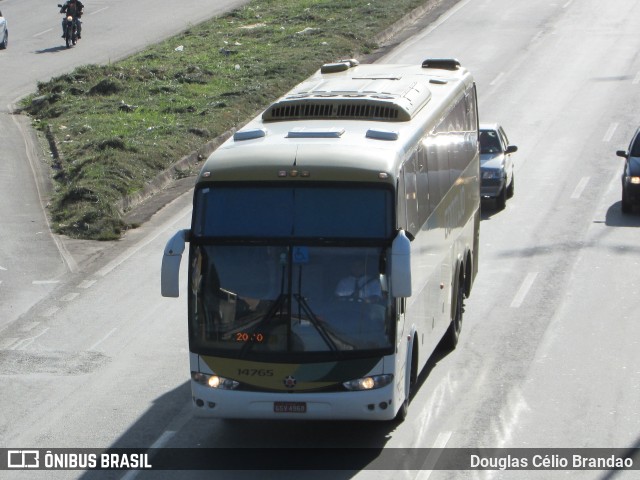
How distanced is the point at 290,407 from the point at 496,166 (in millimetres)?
13439

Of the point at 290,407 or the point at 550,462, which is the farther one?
the point at 550,462

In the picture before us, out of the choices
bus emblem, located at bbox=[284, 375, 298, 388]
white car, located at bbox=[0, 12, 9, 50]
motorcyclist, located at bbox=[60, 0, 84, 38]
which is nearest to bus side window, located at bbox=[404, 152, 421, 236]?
bus emblem, located at bbox=[284, 375, 298, 388]

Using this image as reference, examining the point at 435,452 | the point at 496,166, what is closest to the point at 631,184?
the point at 496,166

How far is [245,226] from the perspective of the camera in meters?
→ 12.2

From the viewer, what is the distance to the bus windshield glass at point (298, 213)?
12.1 metres

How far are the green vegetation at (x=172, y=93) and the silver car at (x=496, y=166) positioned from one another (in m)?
7.09

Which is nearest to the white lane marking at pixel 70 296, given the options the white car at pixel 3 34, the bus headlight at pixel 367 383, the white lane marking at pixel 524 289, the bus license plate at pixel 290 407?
the white lane marking at pixel 524 289

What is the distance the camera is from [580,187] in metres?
26.1

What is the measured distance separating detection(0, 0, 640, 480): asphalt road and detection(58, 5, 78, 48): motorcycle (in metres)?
19.4

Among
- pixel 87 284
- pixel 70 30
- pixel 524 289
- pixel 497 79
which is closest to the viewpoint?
pixel 524 289

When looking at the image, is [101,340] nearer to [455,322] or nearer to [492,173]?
[455,322]

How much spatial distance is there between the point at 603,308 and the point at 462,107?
3.58 metres

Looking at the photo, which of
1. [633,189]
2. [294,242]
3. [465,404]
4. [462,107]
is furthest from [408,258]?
[633,189]

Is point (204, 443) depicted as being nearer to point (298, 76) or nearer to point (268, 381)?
point (268, 381)
